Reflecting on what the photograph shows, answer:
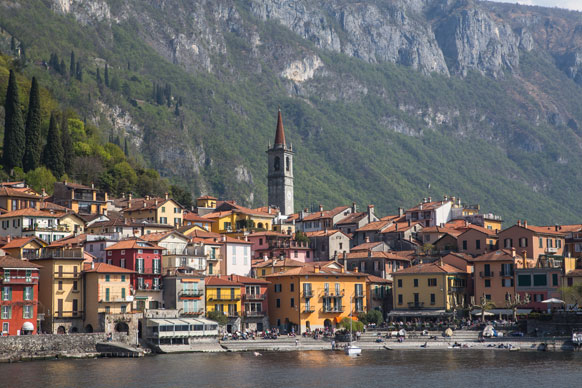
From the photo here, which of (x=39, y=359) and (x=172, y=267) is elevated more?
(x=172, y=267)

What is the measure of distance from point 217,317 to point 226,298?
456 centimetres

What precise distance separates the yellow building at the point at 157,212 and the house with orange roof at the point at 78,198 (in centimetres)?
389

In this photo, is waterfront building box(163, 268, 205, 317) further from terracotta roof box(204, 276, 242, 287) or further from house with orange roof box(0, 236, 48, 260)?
house with orange roof box(0, 236, 48, 260)

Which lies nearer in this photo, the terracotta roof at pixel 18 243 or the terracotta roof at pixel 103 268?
the terracotta roof at pixel 103 268

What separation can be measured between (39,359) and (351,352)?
94.4 ft

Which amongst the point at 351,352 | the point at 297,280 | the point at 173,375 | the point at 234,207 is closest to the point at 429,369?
the point at 351,352

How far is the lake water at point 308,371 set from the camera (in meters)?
79.5

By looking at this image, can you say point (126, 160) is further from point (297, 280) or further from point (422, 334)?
point (422, 334)

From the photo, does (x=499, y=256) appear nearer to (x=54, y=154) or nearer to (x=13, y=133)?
(x=54, y=154)

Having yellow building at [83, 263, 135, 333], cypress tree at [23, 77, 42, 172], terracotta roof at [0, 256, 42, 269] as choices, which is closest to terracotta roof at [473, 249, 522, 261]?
yellow building at [83, 263, 135, 333]

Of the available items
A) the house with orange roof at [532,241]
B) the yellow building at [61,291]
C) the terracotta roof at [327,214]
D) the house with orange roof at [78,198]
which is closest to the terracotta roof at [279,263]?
the house with orange roof at [78,198]

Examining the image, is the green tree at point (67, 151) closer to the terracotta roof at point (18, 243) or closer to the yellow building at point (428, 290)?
the terracotta roof at point (18, 243)

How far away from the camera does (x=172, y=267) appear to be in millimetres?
112312

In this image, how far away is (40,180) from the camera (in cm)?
14762
